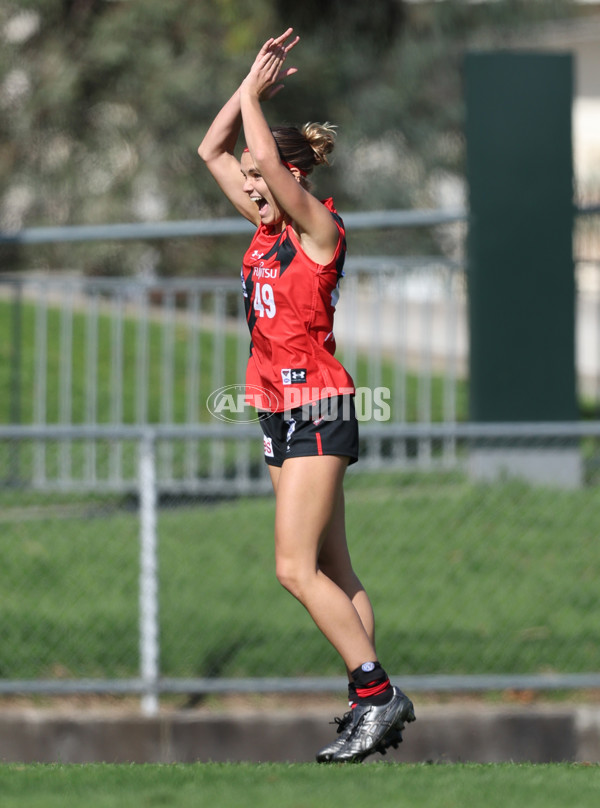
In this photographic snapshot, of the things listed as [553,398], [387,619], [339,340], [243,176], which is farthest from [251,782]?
[339,340]

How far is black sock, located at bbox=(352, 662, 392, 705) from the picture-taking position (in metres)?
3.62

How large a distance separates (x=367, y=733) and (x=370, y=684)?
142mm

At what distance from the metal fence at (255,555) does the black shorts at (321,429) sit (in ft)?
2.81

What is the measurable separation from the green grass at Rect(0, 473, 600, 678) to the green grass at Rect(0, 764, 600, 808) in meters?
2.39

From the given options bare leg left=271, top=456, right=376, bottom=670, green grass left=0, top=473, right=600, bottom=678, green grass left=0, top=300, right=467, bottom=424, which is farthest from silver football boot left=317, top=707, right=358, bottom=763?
green grass left=0, top=300, right=467, bottom=424

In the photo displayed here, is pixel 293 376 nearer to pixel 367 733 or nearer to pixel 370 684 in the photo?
pixel 370 684

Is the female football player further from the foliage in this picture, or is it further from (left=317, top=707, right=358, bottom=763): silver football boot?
the foliage

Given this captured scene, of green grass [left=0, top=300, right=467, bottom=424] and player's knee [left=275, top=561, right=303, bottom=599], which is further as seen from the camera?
green grass [left=0, top=300, right=467, bottom=424]

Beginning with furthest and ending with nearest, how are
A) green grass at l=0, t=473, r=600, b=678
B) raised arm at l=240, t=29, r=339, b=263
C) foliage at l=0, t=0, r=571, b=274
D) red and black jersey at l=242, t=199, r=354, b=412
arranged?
foliage at l=0, t=0, r=571, b=274, green grass at l=0, t=473, r=600, b=678, red and black jersey at l=242, t=199, r=354, b=412, raised arm at l=240, t=29, r=339, b=263

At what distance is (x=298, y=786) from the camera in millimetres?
3164

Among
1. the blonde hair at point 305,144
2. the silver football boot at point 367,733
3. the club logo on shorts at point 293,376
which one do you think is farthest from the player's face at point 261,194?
the silver football boot at point 367,733

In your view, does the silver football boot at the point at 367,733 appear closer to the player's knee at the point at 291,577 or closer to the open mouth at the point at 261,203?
the player's knee at the point at 291,577

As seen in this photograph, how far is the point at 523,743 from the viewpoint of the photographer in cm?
552

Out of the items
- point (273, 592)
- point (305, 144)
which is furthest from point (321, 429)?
point (273, 592)
